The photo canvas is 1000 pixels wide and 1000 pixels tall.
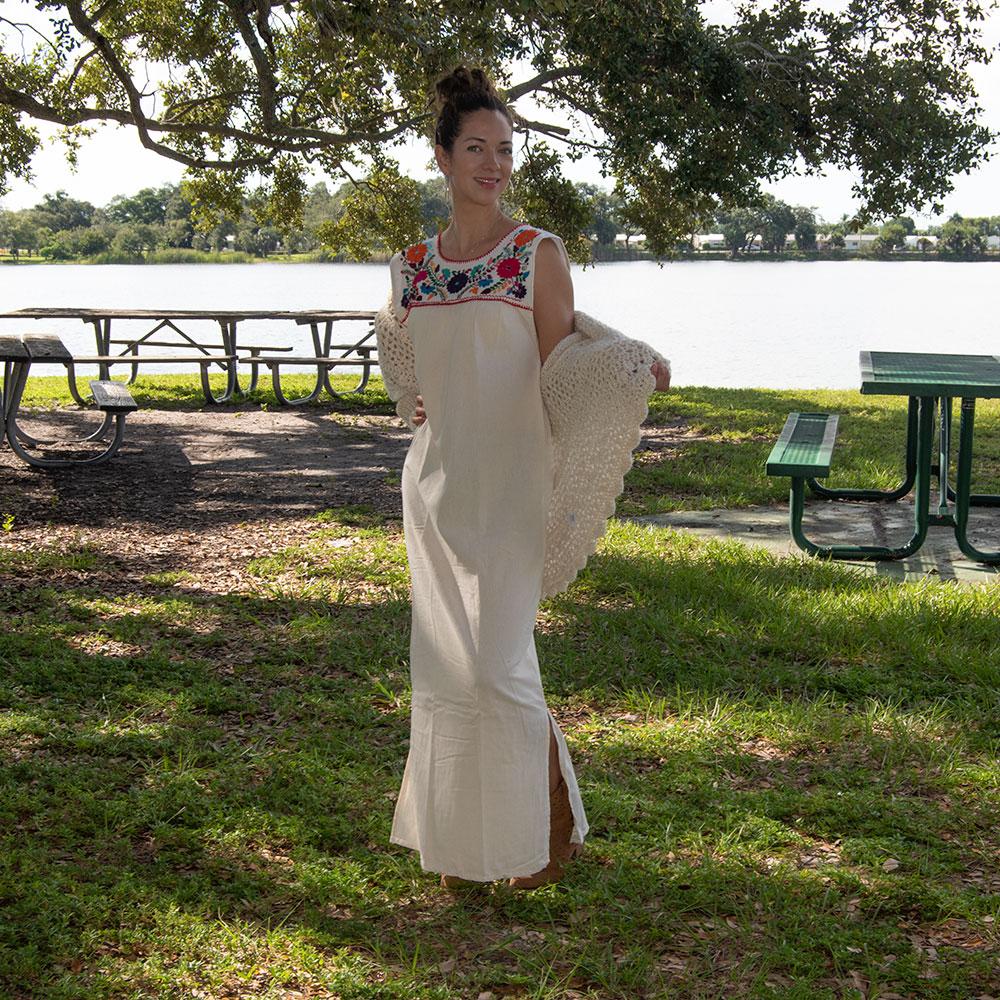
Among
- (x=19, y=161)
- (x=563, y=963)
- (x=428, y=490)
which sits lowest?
(x=563, y=963)

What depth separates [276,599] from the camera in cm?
553

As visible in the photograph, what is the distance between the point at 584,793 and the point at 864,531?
3.47 metres

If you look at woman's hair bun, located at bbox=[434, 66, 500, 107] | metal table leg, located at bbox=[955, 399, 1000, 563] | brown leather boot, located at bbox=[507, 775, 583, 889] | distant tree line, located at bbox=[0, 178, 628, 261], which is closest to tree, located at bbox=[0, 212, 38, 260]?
distant tree line, located at bbox=[0, 178, 628, 261]

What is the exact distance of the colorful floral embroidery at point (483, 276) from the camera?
2.78 meters

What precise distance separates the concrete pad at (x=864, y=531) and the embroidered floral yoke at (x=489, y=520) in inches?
128

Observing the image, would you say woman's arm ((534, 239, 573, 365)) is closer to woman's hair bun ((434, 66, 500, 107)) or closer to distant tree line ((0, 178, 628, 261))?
woman's hair bun ((434, 66, 500, 107))

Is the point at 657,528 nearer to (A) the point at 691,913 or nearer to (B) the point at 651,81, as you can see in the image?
(A) the point at 691,913

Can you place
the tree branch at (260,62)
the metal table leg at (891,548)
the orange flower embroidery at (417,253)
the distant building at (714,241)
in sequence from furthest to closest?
the distant building at (714,241) < the tree branch at (260,62) < the metal table leg at (891,548) < the orange flower embroidery at (417,253)

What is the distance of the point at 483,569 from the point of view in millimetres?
2812

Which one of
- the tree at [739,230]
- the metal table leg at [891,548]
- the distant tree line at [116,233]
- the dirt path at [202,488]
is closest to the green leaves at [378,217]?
the dirt path at [202,488]

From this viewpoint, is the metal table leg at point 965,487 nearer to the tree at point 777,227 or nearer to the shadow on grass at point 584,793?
the shadow on grass at point 584,793

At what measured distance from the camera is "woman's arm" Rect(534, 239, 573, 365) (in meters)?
2.78

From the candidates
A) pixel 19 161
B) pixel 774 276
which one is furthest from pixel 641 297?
pixel 19 161

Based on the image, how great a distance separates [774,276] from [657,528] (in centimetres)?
5309
